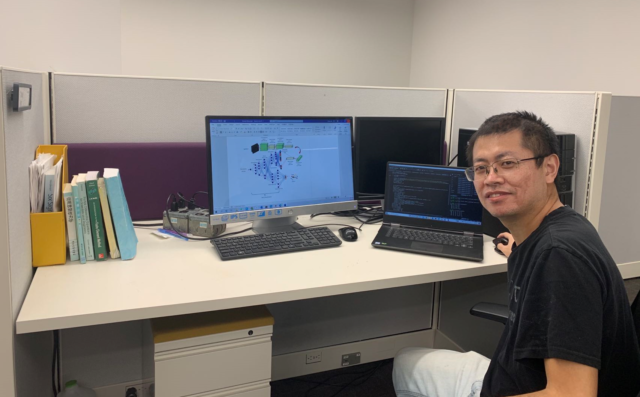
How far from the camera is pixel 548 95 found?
171cm

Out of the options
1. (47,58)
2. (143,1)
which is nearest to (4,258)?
(47,58)

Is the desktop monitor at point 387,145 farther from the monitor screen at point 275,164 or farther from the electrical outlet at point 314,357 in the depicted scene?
the electrical outlet at point 314,357

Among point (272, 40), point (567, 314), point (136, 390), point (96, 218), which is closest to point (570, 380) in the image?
point (567, 314)

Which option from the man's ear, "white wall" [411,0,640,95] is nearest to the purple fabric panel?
the man's ear

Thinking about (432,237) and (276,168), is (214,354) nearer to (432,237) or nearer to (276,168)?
(276,168)

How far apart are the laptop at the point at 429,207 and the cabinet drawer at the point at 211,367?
53 cm

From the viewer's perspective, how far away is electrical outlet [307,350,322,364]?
6.69ft

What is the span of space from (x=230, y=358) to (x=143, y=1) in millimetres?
3430

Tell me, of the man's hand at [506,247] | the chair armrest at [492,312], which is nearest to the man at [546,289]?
the chair armrest at [492,312]

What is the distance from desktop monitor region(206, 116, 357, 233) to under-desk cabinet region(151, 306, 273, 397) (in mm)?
363

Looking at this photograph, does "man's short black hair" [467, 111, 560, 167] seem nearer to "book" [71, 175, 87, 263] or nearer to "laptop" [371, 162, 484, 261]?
"laptop" [371, 162, 484, 261]

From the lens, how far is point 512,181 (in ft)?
3.34

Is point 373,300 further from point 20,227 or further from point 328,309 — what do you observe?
point 20,227

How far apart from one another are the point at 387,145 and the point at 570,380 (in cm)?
118
